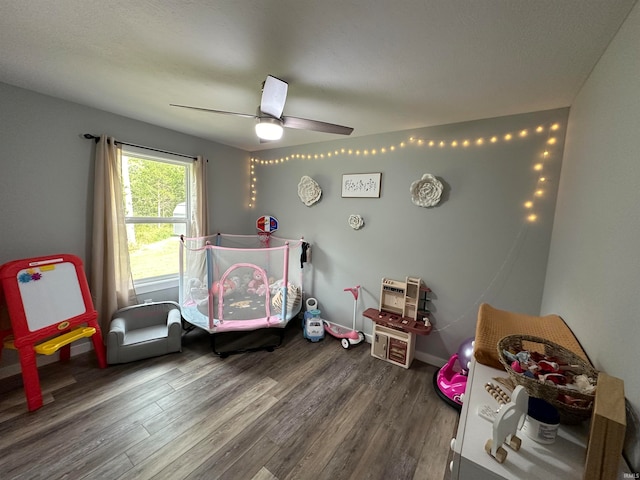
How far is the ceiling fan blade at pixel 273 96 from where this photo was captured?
1447 mm

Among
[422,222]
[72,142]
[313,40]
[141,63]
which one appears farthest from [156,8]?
[422,222]

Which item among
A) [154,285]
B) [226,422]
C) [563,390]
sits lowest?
[226,422]

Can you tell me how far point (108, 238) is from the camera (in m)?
2.51

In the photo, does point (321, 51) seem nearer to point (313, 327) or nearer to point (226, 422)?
point (226, 422)

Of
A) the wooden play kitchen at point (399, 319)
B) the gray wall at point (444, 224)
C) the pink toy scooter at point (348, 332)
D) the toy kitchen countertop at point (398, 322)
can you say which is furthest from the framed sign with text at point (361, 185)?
the toy kitchen countertop at point (398, 322)

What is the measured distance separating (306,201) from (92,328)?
246 centimetres

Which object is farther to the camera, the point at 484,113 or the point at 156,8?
the point at 484,113

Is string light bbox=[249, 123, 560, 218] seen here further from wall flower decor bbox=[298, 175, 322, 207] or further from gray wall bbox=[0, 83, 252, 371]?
gray wall bbox=[0, 83, 252, 371]

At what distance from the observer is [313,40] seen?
128 centimetres

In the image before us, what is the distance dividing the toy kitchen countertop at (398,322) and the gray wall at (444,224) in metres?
0.21

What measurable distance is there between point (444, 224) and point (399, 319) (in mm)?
1056

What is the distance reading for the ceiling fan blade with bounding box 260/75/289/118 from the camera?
57.0 inches

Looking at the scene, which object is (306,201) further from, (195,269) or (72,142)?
(72,142)

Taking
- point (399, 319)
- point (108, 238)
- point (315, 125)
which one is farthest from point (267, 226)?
point (399, 319)
